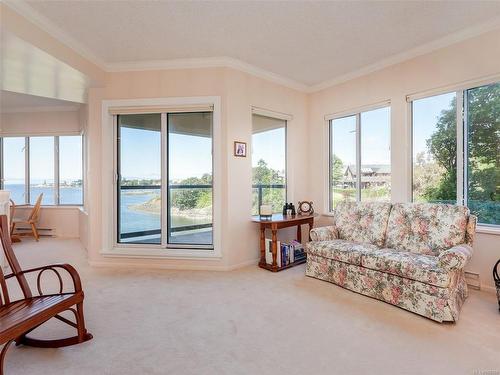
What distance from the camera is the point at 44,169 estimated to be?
19.6ft

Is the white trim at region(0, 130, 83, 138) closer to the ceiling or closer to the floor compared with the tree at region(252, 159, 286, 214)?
closer to the ceiling

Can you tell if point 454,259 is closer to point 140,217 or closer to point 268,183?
point 268,183

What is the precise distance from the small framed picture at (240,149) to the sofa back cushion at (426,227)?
1971mm

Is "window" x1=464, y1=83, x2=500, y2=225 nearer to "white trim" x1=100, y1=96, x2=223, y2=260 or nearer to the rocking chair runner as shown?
"white trim" x1=100, y1=96, x2=223, y2=260

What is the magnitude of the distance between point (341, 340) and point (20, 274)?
7.69 feet

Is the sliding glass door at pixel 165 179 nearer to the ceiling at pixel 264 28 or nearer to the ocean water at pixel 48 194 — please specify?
the ceiling at pixel 264 28

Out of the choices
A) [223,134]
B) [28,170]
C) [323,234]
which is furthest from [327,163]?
[28,170]

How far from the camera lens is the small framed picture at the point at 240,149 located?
3.71 meters

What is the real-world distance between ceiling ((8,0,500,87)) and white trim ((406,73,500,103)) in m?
0.48

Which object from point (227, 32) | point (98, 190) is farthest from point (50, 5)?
point (98, 190)

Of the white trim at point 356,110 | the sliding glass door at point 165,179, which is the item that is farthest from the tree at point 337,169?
the sliding glass door at point 165,179

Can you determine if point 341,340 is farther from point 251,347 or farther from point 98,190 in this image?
point 98,190

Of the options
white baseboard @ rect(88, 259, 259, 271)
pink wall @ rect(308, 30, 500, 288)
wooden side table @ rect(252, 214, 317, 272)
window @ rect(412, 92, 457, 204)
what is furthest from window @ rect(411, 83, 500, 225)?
white baseboard @ rect(88, 259, 259, 271)

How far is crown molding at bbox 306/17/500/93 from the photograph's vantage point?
9.24ft
